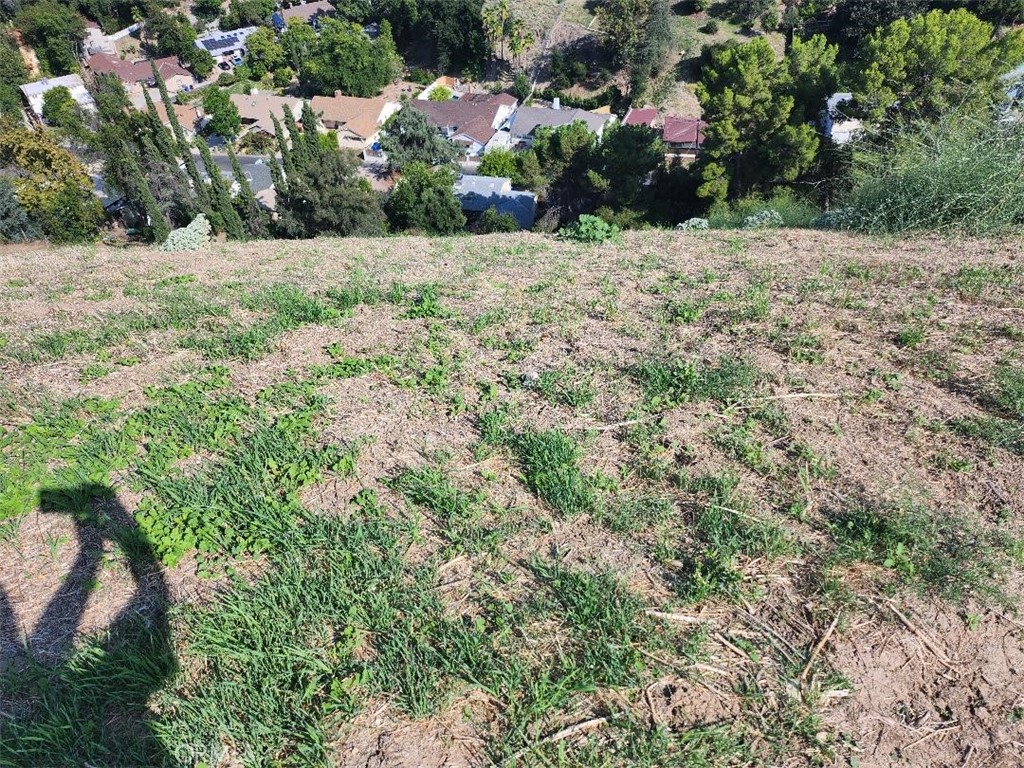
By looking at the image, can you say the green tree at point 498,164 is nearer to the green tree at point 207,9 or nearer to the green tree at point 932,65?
the green tree at point 932,65

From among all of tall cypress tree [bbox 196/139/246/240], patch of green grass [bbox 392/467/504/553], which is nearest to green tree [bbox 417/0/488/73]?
tall cypress tree [bbox 196/139/246/240]

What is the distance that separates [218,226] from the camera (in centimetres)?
2212

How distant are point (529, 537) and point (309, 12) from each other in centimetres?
7228

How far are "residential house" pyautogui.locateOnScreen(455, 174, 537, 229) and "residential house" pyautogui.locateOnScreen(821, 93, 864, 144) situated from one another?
11315mm

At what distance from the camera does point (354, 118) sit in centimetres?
4181

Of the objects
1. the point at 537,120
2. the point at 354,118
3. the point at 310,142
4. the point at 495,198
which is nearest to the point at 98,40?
the point at 354,118

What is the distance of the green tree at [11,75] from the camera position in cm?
4528

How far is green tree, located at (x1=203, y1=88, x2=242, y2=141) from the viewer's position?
139 ft

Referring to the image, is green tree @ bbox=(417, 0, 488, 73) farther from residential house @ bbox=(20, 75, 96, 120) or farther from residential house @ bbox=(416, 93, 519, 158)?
residential house @ bbox=(20, 75, 96, 120)

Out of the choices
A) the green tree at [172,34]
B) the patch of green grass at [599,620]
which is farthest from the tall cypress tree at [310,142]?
the green tree at [172,34]

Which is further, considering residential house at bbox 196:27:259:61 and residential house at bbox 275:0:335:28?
residential house at bbox 275:0:335:28

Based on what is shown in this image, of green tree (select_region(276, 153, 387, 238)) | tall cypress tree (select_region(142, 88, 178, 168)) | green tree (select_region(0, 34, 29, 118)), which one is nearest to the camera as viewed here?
green tree (select_region(276, 153, 387, 238))

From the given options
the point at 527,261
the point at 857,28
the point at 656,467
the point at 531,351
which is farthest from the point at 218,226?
the point at 857,28

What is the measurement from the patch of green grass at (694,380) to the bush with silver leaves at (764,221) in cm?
574
